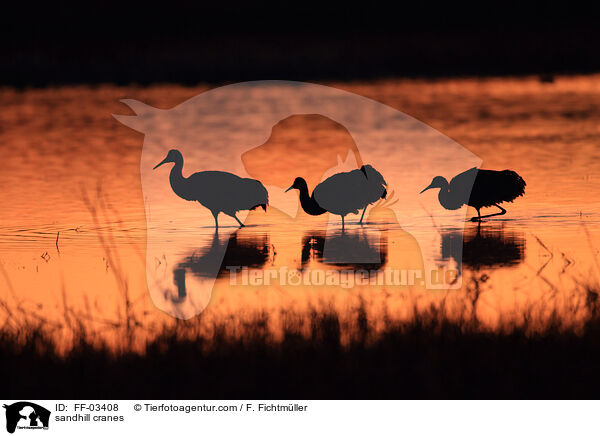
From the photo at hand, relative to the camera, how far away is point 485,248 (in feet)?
29.8

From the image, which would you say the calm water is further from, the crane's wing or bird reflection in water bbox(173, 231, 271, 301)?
the crane's wing

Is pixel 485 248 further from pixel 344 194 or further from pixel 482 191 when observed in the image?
pixel 482 191

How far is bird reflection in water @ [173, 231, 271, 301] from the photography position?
321 inches

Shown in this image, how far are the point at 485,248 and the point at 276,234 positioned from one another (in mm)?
2018

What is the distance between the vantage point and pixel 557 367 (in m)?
5.28

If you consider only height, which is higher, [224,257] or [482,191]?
[482,191]

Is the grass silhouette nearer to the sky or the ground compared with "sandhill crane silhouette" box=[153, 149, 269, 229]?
nearer to the ground

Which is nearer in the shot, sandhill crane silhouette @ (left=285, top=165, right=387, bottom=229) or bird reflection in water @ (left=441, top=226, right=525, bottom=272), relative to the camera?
bird reflection in water @ (left=441, top=226, right=525, bottom=272)

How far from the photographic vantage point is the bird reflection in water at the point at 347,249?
8539 mm

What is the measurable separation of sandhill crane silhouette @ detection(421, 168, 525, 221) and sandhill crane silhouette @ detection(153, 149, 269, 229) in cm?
193

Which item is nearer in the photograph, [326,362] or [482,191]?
[326,362]
